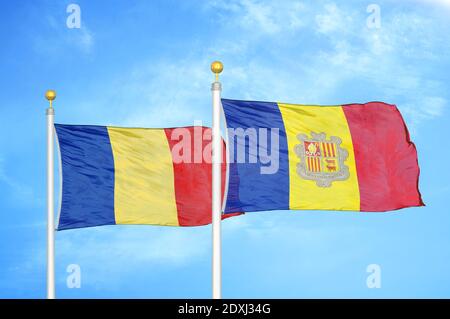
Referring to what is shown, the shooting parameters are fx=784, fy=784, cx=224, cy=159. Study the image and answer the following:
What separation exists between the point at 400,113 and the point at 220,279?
19.3 feet

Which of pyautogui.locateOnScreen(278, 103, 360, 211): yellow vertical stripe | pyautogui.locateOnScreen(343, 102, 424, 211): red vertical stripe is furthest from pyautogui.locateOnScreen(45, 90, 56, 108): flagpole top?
pyautogui.locateOnScreen(343, 102, 424, 211): red vertical stripe

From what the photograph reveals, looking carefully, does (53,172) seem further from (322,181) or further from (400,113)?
(400,113)

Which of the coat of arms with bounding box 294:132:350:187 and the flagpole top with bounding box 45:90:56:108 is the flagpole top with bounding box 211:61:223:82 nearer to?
the coat of arms with bounding box 294:132:350:187

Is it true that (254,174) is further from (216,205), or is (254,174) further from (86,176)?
(86,176)

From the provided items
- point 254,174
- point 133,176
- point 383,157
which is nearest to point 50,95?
point 133,176

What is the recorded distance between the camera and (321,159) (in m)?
16.7

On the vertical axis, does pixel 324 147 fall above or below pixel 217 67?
below

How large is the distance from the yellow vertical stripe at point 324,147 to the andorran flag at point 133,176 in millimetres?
2122

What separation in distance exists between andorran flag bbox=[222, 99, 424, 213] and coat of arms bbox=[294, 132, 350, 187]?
2 centimetres

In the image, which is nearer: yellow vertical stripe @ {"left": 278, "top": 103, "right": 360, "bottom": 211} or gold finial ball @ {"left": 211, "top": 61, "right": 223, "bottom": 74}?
gold finial ball @ {"left": 211, "top": 61, "right": 223, "bottom": 74}

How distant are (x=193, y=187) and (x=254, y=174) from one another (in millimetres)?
2977

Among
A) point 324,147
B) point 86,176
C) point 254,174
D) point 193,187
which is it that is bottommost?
point 193,187

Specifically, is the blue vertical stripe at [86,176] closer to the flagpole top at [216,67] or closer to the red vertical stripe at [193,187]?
the red vertical stripe at [193,187]

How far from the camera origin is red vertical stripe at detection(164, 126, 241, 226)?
59.7 ft
